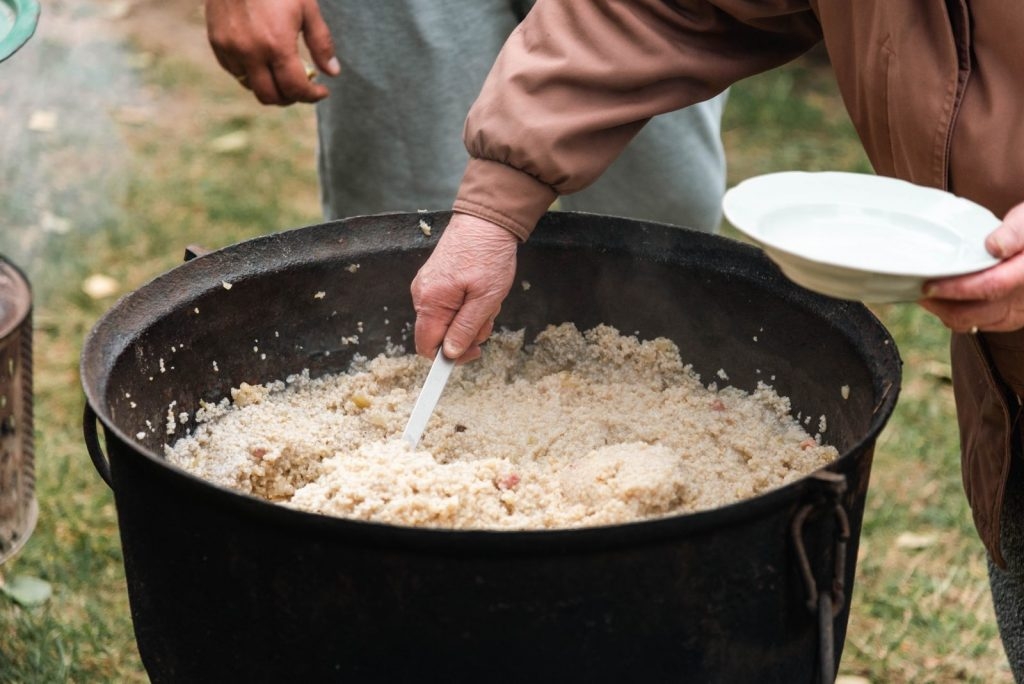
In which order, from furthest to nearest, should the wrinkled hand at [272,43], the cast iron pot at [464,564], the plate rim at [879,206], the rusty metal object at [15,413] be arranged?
the wrinkled hand at [272,43]
the rusty metal object at [15,413]
the cast iron pot at [464,564]
the plate rim at [879,206]

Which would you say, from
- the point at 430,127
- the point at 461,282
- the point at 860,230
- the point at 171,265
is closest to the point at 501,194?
the point at 461,282

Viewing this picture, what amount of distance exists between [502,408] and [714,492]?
44 cm

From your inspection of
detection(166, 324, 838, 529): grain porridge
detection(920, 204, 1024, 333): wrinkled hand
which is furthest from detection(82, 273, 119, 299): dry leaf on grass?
detection(920, 204, 1024, 333): wrinkled hand

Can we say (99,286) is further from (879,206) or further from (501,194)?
(879,206)

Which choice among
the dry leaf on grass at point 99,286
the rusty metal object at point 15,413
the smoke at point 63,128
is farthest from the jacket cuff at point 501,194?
the smoke at point 63,128

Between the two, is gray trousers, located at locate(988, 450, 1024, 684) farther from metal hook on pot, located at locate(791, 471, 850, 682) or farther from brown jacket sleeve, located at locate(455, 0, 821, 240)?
brown jacket sleeve, located at locate(455, 0, 821, 240)

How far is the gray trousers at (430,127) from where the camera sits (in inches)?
102

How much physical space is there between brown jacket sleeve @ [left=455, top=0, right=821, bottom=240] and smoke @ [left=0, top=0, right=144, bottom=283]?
2.59 meters

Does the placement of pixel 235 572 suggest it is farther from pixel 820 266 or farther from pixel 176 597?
pixel 820 266

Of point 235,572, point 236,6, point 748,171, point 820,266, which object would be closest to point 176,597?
point 235,572

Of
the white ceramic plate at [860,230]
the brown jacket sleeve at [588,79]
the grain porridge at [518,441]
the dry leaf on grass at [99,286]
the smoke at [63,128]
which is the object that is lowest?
the smoke at [63,128]

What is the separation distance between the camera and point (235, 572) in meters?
1.49

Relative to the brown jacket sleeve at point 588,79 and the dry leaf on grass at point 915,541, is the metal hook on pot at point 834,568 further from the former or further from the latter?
the dry leaf on grass at point 915,541

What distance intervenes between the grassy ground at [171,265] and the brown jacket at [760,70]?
852 millimetres
